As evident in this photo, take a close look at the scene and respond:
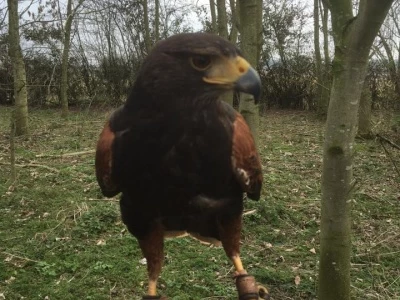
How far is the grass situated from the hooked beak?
9.25 feet

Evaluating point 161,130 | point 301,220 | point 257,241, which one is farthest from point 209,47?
point 301,220

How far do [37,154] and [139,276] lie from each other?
4477 millimetres

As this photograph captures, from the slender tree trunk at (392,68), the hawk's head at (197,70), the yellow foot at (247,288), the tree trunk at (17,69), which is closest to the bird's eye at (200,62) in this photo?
the hawk's head at (197,70)

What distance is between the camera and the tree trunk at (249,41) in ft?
14.0

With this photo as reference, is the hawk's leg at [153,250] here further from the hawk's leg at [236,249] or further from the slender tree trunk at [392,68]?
the slender tree trunk at [392,68]

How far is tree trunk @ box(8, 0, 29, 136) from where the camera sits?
833cm

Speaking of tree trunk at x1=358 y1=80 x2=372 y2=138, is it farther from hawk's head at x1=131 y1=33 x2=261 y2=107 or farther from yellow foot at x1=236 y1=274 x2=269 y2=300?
hawk's head at x1=131 y1=33 x2=261 y2=107

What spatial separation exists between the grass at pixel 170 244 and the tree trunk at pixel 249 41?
1.24 metres

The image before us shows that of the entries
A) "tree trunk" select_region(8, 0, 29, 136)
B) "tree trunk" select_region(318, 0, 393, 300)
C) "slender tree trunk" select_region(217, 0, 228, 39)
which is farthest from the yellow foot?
"tree trunk" select_region(8, 0, 29, 136)

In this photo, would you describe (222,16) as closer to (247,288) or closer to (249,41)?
(249,41)

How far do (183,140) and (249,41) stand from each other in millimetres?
3420

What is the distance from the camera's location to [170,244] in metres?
4.63

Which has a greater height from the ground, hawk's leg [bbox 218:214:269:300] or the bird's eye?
the bird's eye

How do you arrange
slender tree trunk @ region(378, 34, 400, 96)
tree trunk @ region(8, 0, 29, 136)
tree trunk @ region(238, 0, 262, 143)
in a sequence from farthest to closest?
1. slender tree trunk @ region(378, 34, 400, 96)
2. tree trunk @ region(8, 0, 29, 136)
3. tree trunk @ region(238, 0, 262, 143)
